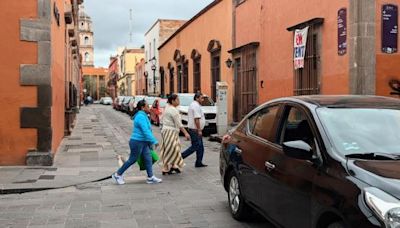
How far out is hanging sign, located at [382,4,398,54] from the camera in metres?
13.1

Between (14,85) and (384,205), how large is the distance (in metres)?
9.30

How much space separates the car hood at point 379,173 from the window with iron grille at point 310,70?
11132mm

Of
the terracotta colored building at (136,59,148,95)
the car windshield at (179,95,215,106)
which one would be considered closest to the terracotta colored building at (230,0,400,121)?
the car windshield at (179,95,215,106)

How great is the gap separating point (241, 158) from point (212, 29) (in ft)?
73.4

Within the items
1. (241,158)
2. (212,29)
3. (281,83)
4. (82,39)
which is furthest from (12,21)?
(82,39)

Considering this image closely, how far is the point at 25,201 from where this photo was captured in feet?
25.9

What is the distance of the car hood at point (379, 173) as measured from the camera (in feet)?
11.7

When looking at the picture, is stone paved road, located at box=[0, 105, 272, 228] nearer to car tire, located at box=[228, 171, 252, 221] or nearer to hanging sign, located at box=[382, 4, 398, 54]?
car tire, located at box=[228, 171, 252, 221]

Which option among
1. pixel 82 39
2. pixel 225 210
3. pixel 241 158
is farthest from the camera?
pixel 82 39

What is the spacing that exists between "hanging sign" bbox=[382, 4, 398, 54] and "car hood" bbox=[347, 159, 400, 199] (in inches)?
388

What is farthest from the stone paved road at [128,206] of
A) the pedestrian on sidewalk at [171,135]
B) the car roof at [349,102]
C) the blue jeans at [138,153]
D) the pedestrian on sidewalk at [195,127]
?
the car roof at [349,102]

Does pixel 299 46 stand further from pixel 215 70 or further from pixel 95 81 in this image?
pixel 95 81

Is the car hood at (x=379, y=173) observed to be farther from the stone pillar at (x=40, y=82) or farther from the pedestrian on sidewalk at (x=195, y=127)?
the stone pillar at (x=40, y=82)

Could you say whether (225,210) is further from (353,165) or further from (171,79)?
(171,79)
